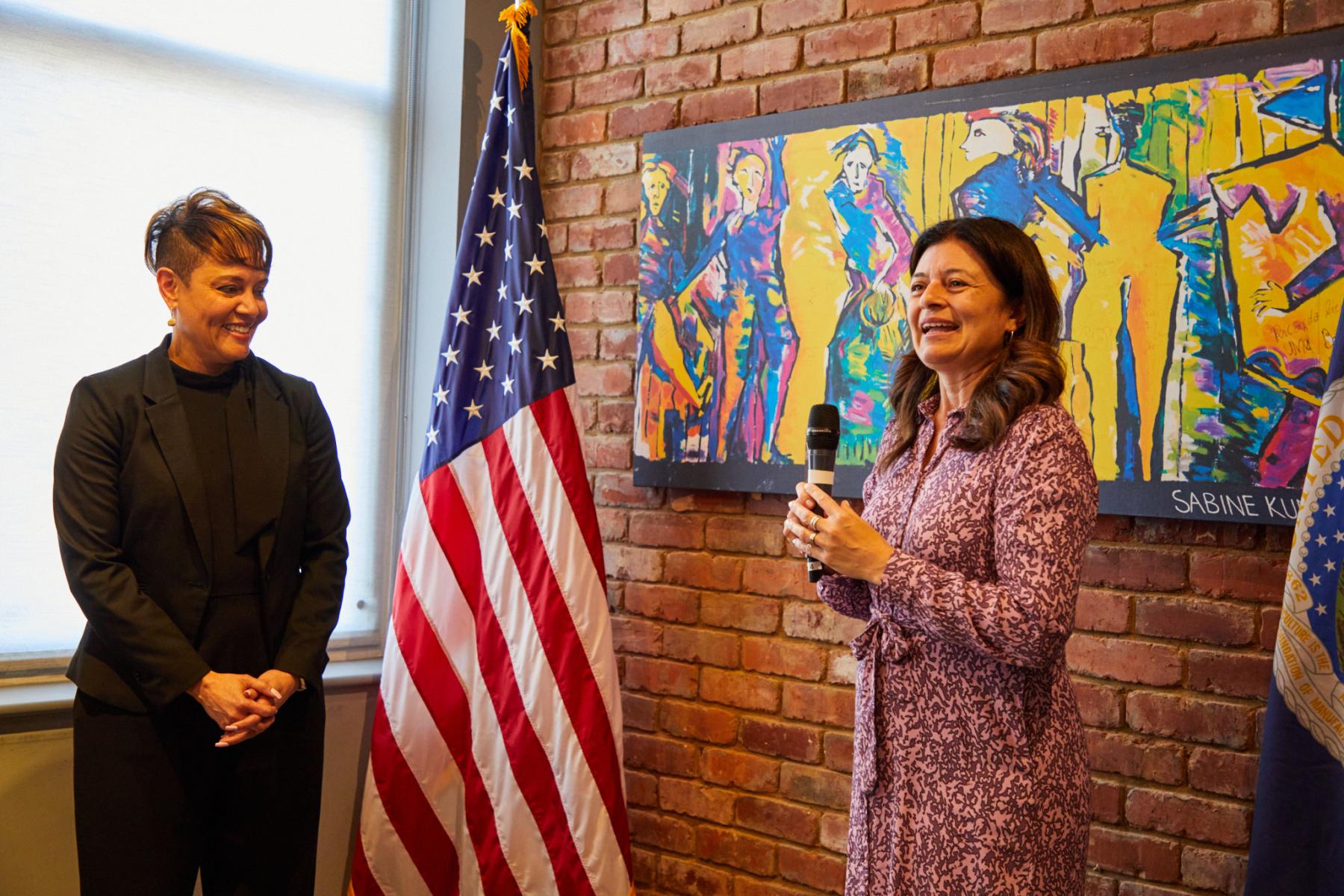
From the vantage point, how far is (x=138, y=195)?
2.59 metres

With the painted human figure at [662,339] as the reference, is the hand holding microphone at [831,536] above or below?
below

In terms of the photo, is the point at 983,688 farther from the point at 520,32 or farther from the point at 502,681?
the point at 520,32

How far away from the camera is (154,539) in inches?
77.8

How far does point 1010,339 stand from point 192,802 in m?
1.64

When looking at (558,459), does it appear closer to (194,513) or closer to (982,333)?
(194,513)

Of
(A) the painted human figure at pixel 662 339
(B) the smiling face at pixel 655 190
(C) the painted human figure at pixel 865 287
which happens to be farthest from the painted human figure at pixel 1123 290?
(B) the smiling face at pixel 655 190

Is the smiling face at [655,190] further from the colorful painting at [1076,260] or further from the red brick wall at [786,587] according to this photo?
the red brick wall at [786,587]

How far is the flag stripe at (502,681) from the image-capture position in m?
2.45

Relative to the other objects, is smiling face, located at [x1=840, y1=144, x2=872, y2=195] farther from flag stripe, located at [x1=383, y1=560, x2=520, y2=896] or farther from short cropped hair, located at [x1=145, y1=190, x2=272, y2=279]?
flag stripe, located at [x1=383, y1=560, x2=520, y2=896]

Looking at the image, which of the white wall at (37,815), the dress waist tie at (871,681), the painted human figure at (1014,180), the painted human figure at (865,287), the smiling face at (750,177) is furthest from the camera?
the smiling face at (750,177)

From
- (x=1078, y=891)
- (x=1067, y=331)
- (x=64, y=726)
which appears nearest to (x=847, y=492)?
(x=1067, y=331)

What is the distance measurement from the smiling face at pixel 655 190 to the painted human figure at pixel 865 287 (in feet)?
1.57

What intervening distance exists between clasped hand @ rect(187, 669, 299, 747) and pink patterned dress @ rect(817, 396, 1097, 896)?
1067mm

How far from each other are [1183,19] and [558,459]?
5.09ft
